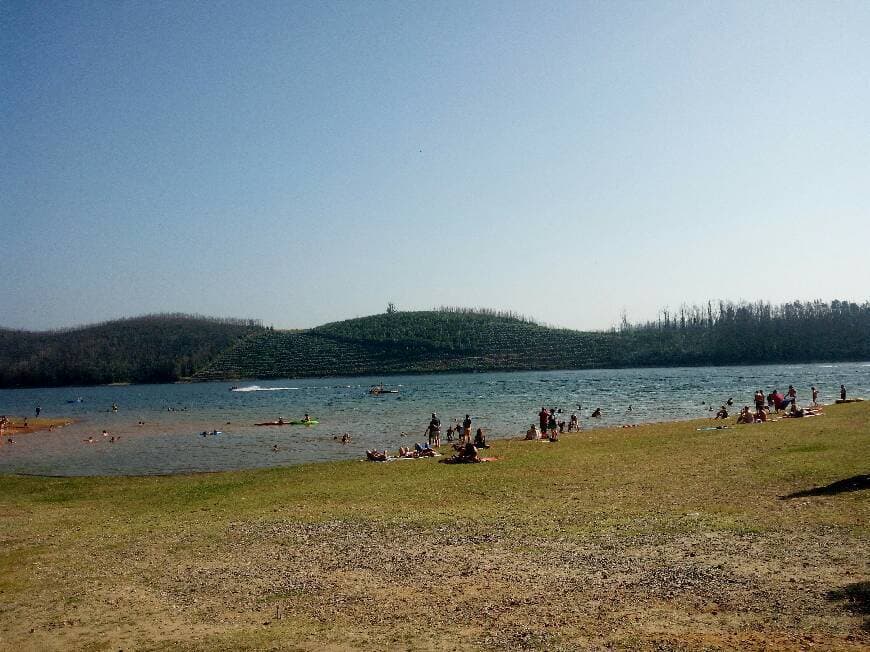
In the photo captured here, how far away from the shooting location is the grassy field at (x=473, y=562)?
900 centimetres

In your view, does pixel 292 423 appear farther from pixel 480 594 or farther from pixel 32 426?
pixel 480 594

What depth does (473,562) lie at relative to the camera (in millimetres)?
12133

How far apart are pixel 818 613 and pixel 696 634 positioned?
192 cm

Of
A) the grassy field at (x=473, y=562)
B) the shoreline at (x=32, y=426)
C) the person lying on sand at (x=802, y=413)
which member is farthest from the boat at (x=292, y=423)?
the person lying on sand at (x=802, y=413)

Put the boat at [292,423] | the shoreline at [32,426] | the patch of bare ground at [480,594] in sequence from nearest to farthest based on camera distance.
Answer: the patch of bare ground at [480,594], the boat at [292,423], the shoreline at [32,426]

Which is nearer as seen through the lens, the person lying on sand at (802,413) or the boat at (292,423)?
the person lying on sand at (802,413)

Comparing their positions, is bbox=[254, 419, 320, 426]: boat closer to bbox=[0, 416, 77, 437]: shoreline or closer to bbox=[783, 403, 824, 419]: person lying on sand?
bbox=[0, 416, 77, 437]: shoreline

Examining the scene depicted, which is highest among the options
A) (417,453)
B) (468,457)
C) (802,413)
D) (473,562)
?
(802,413)

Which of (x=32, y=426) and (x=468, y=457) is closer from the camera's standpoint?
(x=468, y=457)

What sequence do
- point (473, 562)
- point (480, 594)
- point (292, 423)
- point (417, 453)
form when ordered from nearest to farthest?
point (480, 594), point (473, 562), point (417, 453), point (292, 423)

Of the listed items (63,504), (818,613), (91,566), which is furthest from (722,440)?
(63,504)

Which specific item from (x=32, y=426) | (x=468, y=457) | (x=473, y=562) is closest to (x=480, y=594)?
(x=473, y=562)

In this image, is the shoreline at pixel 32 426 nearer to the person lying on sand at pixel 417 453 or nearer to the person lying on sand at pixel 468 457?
the person lying on sand at pixel 417 453

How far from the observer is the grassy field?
900 cm
